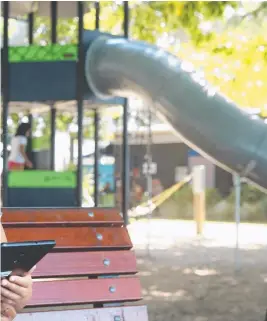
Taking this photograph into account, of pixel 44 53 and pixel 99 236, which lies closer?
pixel 99 236

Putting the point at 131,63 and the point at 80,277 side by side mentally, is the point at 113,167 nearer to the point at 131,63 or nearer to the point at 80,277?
the point at 131,63

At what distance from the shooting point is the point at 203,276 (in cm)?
743

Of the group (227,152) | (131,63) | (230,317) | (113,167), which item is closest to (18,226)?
(230,317)

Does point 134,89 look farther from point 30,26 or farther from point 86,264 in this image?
point 86,264

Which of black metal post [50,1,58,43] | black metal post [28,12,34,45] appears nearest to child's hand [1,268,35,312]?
black metal post [50,1,58,43]

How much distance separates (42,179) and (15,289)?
22.5 ft

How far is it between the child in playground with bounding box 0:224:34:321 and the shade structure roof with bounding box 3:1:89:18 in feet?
28.2

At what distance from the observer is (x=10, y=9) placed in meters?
10.5

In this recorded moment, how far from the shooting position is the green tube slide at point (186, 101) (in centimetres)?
661

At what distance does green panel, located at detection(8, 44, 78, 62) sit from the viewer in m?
8.77

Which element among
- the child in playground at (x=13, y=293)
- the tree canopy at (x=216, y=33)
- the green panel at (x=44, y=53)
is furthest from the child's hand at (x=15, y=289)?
the green panel at (x=44, y=53)

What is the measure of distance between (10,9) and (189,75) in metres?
4.21

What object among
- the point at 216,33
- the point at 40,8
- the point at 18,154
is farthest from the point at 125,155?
the point at 40,8

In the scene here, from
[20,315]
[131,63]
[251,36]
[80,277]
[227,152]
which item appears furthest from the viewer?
[251,36]
